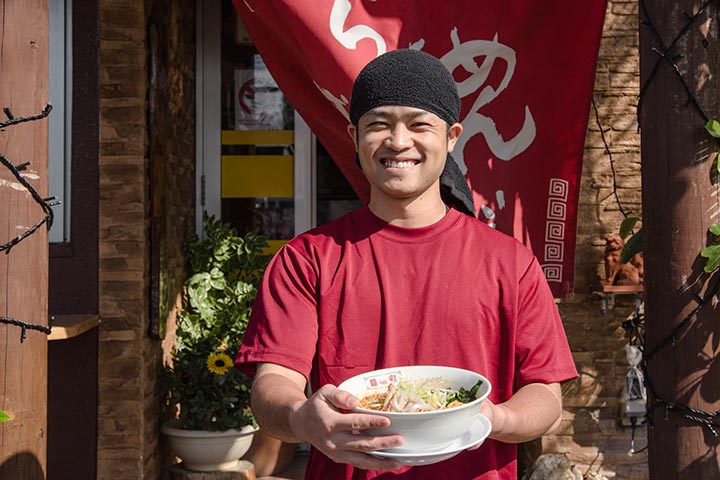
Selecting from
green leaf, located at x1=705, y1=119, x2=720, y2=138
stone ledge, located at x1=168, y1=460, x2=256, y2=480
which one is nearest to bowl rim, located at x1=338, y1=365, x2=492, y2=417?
green leaf, located at x1=705, y1=119, x2=720, y2=138

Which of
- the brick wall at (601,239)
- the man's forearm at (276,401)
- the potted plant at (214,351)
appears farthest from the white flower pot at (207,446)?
the man's forearm at (276,401)

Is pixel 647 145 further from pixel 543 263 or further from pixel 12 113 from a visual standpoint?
pixel 12 113

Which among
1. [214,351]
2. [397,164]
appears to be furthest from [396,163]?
[214,351]

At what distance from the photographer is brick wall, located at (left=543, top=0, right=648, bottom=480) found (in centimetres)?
462

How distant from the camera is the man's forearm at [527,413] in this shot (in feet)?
5.89

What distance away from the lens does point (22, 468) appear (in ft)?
7.45

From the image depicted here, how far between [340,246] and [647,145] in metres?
1.15

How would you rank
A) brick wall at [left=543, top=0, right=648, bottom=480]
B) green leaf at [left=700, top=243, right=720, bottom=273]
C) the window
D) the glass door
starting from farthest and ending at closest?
1. the glass door
2. brick wall at [left=543, top=0, right=648, bottom=480]
3. the window
4. green leaf at [left=700, top=243, right=720, bottom=273]

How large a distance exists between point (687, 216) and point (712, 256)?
0.15m

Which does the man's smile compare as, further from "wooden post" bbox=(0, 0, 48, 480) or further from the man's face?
"wooden post" bbox=(0, 0, 48, 480)

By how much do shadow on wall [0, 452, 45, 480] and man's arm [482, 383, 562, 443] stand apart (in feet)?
4.34

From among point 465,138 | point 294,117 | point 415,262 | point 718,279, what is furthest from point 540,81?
point 294,117

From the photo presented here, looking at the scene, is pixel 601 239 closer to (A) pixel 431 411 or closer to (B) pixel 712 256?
(B) pixel 712 256

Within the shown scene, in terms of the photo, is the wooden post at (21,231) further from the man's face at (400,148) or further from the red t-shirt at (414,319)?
the man's face at (400,148)
